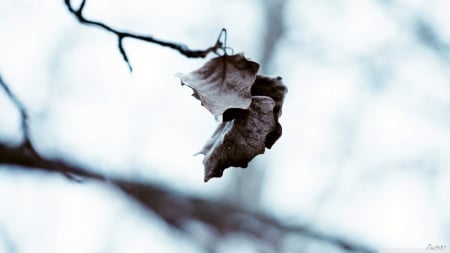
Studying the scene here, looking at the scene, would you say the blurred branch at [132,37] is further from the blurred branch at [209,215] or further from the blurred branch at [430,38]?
the blurred branch at [430,38]

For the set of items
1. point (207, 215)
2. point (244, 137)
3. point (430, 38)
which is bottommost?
point (244, 137)

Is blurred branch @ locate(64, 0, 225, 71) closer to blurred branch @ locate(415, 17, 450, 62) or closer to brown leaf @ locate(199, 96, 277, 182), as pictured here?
brown leaf @ locate(199, 96, 277, 182)

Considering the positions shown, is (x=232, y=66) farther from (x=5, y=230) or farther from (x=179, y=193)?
(x=179, y=193)

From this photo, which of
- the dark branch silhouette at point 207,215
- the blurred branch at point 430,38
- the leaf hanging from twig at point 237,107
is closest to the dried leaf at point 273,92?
the leaf hanging from twig at point 237,107

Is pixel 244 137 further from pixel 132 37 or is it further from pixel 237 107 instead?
pixel 132 37

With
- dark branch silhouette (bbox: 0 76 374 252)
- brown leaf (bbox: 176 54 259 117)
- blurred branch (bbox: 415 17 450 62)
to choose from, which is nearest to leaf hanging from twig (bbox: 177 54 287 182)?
brown leaf (bbox: 176 54 259 117)

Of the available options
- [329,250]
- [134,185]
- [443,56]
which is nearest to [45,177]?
[134,185]

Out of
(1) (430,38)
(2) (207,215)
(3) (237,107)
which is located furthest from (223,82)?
(1) (430,38)
